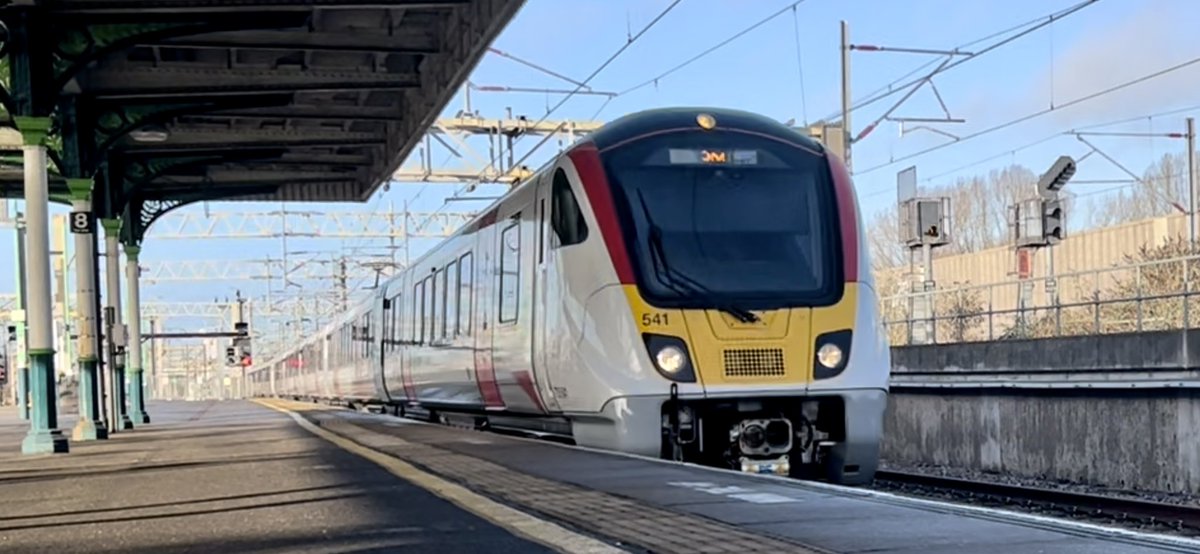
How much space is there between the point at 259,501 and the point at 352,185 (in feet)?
77.2

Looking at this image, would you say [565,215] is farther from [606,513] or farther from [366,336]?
[366,336]

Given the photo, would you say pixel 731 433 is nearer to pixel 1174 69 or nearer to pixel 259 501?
pixel 259 501

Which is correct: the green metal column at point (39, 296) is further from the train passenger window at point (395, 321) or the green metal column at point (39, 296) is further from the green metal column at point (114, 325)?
the train passenger window at point (395, 321)

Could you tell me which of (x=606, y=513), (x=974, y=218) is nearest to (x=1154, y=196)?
(x=974, y=218)

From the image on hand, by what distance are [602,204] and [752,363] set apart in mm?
1839

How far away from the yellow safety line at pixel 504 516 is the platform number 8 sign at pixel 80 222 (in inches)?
377

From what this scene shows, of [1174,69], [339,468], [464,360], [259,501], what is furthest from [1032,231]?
[259,501]

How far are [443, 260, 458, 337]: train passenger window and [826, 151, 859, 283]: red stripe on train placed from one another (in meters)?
6.27

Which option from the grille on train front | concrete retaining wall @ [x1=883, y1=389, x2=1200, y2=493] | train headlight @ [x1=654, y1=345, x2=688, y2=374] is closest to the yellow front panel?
the grille on train front

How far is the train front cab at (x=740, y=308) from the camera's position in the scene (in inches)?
380

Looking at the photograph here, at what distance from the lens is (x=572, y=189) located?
1038 centimetres

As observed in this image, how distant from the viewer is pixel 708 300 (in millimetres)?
9750

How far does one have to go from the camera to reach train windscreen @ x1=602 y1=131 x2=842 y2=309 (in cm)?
984

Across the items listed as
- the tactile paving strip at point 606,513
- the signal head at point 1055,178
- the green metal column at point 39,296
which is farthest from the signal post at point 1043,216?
the green metal column at point 39,296
